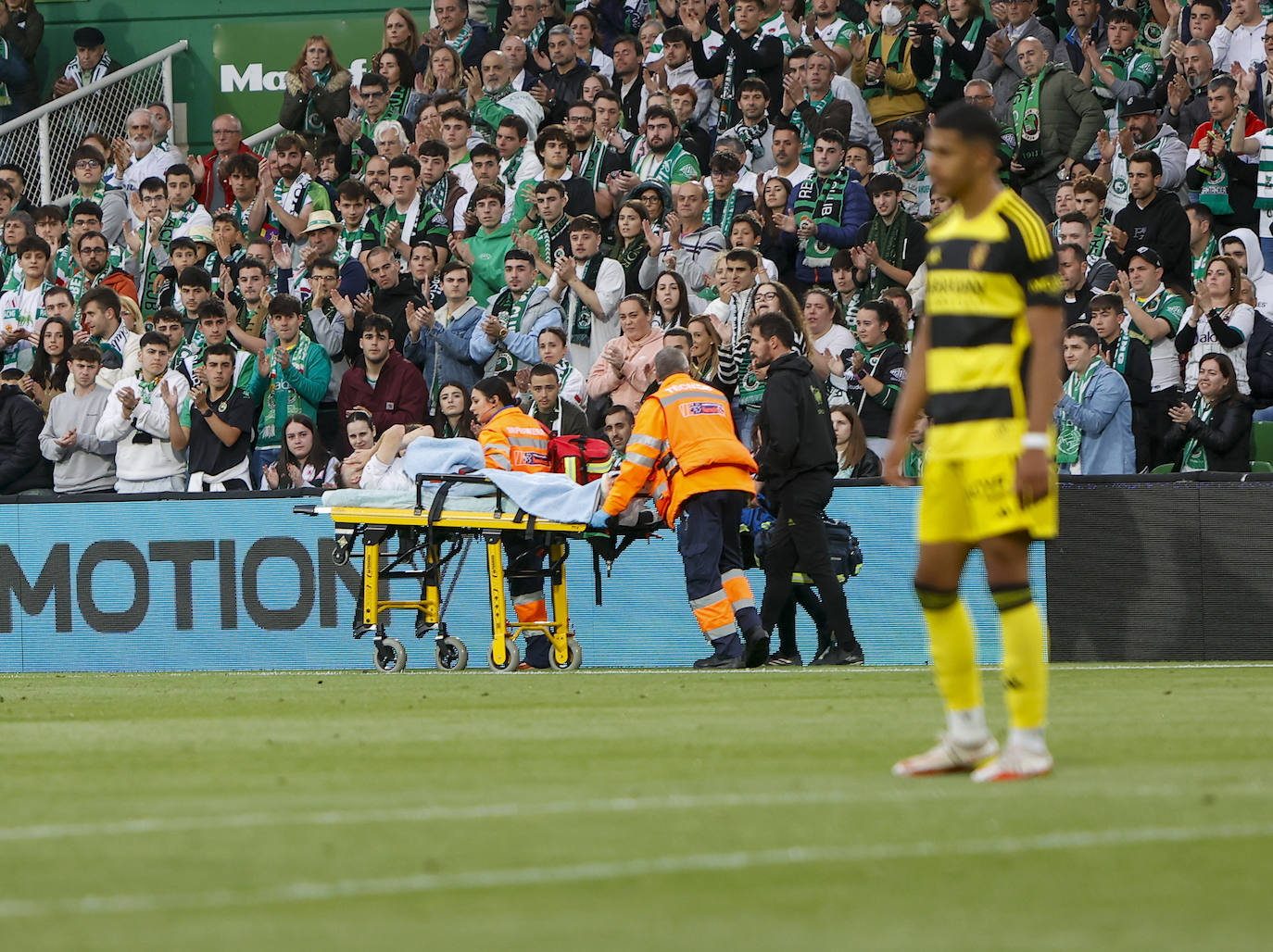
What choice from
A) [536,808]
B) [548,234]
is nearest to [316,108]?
[548,234]

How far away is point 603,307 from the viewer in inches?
689

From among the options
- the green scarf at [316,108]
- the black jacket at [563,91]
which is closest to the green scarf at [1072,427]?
the black jacket at [563,91]

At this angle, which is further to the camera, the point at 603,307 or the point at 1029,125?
the point at 1029,125

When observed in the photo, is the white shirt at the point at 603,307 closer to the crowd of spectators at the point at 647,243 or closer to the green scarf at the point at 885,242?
the crowd of spectators at the point at 647,243

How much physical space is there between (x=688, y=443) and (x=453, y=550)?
88.7 inches

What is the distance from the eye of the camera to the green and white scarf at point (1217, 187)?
1664 centimetres

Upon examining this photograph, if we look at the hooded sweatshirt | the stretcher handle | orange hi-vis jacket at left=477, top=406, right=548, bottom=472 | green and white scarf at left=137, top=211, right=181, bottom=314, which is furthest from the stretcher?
green and white scarf at left=137, top=211, right=181, bottom=314

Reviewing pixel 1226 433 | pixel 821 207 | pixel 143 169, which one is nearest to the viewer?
pixel 1226 433

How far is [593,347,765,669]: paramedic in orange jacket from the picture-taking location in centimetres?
1326

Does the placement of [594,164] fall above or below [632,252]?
above

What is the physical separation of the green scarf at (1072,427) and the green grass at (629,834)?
578cm

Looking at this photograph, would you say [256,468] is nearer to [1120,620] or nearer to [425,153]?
[425,153]

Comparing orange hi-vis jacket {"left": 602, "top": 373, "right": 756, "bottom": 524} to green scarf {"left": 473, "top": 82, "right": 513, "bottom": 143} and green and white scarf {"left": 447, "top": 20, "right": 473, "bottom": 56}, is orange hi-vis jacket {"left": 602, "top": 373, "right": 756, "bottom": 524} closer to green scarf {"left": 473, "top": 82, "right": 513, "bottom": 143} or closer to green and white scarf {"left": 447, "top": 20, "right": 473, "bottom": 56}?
green scarf {"left": 473, "top": 82, "right": 513, "bottom": 143}

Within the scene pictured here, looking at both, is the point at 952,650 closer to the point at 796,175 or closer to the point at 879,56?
the point at 796,175
